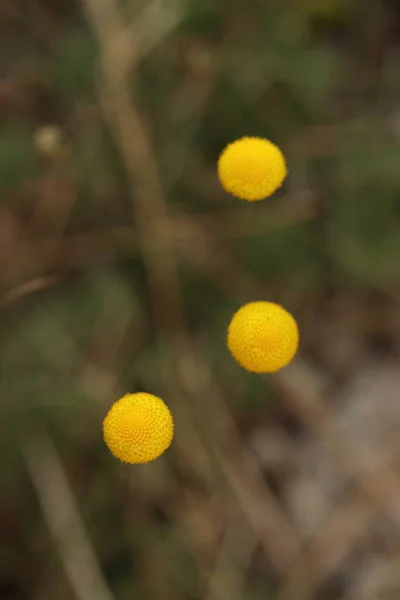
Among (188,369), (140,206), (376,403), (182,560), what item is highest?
(140,206)

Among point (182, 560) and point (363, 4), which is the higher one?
point (363, 4)

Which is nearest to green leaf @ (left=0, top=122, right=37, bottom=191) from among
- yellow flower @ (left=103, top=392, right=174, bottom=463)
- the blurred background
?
the blurred background

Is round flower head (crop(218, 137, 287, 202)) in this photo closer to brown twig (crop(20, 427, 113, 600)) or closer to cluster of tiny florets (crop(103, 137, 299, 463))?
cluster of tiny florets (crop(103, 137, 299, 463))

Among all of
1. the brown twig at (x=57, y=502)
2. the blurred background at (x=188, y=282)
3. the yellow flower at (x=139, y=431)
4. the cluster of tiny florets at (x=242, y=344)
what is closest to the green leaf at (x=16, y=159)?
the blurred background at (x=188, y=282)

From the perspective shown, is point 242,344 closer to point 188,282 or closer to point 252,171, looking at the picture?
point 252,171

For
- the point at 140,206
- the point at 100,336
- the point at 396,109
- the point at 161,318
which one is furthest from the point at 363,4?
the point at 100,336

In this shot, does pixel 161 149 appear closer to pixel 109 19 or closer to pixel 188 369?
pixel 109 19

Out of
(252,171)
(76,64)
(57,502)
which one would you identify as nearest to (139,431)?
(252,171)

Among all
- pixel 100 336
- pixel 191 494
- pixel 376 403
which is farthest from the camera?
pixel 376 403

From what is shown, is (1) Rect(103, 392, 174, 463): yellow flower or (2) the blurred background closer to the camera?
(1) Rect(103, 392, 174, 463): yellow flower
